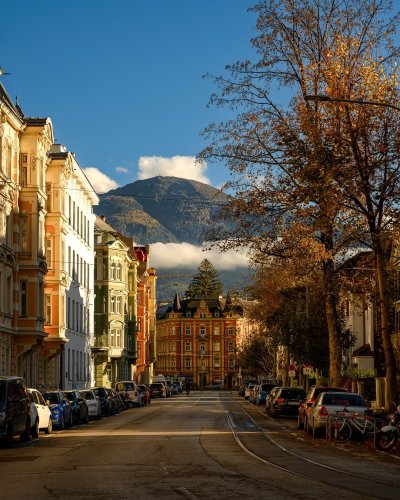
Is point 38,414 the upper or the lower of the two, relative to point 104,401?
upper

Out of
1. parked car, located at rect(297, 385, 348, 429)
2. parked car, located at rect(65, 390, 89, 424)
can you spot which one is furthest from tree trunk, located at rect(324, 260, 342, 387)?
parked car, located at rect(65, 390, 89, 424)

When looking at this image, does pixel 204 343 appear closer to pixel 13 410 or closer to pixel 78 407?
pixel 78 407

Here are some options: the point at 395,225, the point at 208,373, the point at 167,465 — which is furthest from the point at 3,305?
the point at 208,373

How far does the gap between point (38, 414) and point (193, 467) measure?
1310 cm

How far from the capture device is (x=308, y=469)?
19.9 m

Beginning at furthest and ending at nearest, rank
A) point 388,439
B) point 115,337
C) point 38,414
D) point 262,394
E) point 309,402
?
point 115,337 → point 262,394 → point 309,402 → point 38,414 → point 388,439

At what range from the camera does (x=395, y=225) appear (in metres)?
31.8

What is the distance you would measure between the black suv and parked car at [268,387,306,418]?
21909mm

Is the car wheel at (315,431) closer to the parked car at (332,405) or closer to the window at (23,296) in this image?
the parked car at (332,405)

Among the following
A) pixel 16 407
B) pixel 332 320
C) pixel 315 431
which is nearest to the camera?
pixel 16 407

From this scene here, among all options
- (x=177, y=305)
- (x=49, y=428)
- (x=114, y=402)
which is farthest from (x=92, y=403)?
(x=177, y=305)

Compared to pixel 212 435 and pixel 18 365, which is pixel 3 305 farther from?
pixel 212 435

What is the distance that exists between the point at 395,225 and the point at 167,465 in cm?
1403

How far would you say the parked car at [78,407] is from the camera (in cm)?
4193
